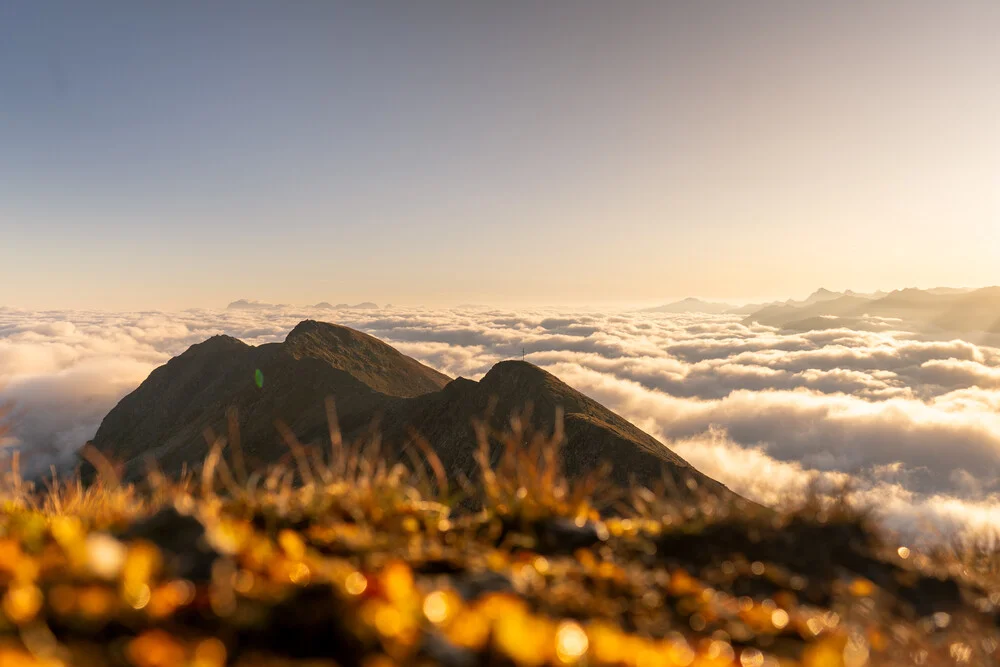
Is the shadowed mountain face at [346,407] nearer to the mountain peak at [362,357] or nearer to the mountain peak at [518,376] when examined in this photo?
the mountain peak at [518,376]

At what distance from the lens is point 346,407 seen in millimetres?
88062

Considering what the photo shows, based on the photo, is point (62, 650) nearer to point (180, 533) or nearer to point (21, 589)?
point (21, 589)

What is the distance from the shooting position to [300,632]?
239 centimetres

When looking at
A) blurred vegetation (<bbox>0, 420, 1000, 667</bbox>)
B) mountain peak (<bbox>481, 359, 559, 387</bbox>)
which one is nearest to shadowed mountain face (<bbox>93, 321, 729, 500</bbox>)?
mountain peak (<bbox>481, 359, 559, 387</bbox>)

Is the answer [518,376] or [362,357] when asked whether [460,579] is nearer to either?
[518,376]

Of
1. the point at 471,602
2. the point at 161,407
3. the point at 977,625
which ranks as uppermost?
the point at 471,602

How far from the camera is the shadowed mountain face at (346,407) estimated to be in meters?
51.7

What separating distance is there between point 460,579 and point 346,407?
89432mm

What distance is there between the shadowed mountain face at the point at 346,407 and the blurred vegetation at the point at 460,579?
67.5 ft

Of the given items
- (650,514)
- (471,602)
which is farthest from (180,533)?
(650,514)

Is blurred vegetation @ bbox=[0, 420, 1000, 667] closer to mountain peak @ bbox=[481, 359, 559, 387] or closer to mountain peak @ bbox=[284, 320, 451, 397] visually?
mountain peak @ bbox=[481, 359, 559, 387]

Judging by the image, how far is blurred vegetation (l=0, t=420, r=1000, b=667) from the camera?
227 cm

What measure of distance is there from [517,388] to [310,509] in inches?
2560

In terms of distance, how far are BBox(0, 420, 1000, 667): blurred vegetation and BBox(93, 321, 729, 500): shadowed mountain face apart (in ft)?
67.5
